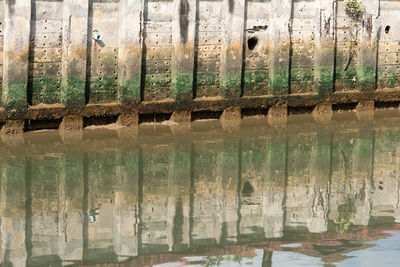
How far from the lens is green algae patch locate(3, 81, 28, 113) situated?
1819 cm

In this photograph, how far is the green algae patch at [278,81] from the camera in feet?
67.7

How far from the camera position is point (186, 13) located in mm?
19562

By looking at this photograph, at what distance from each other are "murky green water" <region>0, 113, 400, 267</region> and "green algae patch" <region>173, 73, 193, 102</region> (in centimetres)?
61

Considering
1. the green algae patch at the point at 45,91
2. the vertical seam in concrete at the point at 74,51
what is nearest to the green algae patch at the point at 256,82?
the vertical seam in concrete at the point at 74,51

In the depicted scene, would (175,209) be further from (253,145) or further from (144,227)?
(253,145)

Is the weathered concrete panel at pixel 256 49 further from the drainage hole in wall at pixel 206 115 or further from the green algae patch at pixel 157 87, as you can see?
the green algae patch at pixel 157 87

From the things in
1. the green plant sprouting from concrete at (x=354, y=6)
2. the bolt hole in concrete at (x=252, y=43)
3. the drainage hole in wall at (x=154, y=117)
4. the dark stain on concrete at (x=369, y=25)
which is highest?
the green plant sprouting from concrete at (x=354, y=6)

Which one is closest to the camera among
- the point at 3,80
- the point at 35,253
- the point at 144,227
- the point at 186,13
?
the point at 35,253

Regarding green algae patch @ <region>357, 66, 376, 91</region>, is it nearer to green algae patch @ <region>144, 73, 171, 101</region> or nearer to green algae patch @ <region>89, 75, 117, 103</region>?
green algae patch @ <region>144, 73, 171, 101</region>

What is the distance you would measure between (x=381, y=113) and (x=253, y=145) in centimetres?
417

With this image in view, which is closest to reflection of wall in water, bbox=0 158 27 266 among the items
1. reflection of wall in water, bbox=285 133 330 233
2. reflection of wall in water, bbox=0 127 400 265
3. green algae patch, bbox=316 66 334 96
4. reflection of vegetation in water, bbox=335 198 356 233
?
reflection of wall in water, bbox=0 127 400 265

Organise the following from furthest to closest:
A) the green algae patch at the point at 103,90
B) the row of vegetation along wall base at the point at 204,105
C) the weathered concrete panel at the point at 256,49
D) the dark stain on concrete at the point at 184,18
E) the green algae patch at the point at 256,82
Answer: the green algae patch at the point at 256,82, the weathered concrete panel at the point at 256,49, the dark stain on concrete at the point at 184,18, the green algae patch at the point at 103,90, the row of vegetation along wall base at the point at 204,105

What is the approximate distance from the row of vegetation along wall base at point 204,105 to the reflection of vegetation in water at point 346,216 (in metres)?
5.22

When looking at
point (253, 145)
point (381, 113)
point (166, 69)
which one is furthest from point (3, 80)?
point (381, 113)
